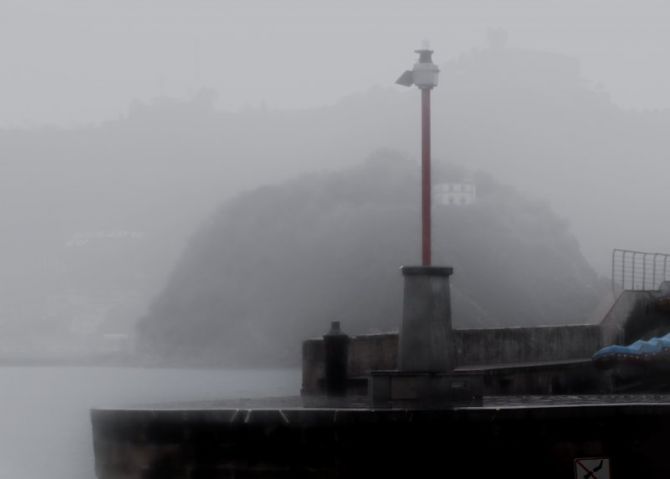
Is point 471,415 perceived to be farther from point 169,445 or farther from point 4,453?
point 4,453

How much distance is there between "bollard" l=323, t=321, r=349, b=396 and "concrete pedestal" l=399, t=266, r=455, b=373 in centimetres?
479

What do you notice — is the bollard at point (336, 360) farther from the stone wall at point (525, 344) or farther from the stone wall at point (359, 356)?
the stone wall at point (525, 344)

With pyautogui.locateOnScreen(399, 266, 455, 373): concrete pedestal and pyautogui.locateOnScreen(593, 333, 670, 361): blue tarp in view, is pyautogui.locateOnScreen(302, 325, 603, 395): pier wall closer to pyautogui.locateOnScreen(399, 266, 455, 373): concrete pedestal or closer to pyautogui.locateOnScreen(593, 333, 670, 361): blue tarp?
pyautogui.locateOnScreen(593, 333, 670, 361): blue tarp

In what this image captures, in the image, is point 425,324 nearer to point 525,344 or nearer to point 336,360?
point 336,360

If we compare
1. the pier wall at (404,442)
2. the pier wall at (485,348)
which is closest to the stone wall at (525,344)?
the pier wall at (485,348)

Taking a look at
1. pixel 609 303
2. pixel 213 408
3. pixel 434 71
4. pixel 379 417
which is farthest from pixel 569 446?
pixel 609 303

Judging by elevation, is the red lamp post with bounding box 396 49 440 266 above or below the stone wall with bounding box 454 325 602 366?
above

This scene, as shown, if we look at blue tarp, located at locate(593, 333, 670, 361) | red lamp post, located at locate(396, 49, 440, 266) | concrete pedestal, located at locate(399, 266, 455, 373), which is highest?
red lamp post, located at locate(396, 49, 440, 266)

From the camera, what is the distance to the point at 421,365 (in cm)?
1789

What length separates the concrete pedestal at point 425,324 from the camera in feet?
58.9

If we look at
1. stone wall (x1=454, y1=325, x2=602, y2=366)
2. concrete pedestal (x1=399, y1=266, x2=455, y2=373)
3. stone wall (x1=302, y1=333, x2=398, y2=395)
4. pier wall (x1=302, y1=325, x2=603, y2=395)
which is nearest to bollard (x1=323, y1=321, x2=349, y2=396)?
pier wall (x1=302, y1=325, x2=603, y2=395)

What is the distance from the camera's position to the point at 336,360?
75.7 feet

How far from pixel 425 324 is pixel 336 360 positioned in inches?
210

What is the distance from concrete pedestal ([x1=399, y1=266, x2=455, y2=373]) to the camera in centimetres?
1795
